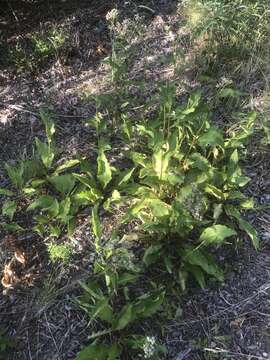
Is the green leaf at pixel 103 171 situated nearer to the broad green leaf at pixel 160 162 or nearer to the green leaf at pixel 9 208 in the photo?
the broad green leaf at pixel 160 162

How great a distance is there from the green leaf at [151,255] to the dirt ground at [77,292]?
27 centimetres

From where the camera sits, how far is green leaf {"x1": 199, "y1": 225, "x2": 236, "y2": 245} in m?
2.90

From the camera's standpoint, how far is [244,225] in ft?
10.2

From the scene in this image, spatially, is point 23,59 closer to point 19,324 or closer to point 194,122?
point 194,122

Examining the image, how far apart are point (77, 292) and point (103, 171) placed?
2.92 ft

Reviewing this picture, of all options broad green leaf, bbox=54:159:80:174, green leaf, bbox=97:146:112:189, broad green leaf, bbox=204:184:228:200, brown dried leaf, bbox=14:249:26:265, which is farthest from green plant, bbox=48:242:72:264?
broad green leaf, bbox=204:184:228:200

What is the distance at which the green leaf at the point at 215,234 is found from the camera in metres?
2.90

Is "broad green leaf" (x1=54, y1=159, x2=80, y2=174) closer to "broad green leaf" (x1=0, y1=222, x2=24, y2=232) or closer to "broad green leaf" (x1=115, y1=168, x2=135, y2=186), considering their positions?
"broad green leaf" (x1=115, y1=168, x2=135, y2=186)

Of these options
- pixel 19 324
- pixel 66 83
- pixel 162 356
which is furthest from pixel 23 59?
pixel 162 356

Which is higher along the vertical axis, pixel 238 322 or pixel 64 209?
pixel 64 209

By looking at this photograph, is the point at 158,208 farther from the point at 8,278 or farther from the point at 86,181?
the point at 8,278

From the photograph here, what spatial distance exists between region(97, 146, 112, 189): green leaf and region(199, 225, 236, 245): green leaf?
81 centimetres

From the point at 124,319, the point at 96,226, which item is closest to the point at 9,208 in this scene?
the point at 96,226

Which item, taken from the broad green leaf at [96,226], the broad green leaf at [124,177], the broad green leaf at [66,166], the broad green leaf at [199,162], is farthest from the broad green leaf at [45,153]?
the broad green leaf at [199,162]
